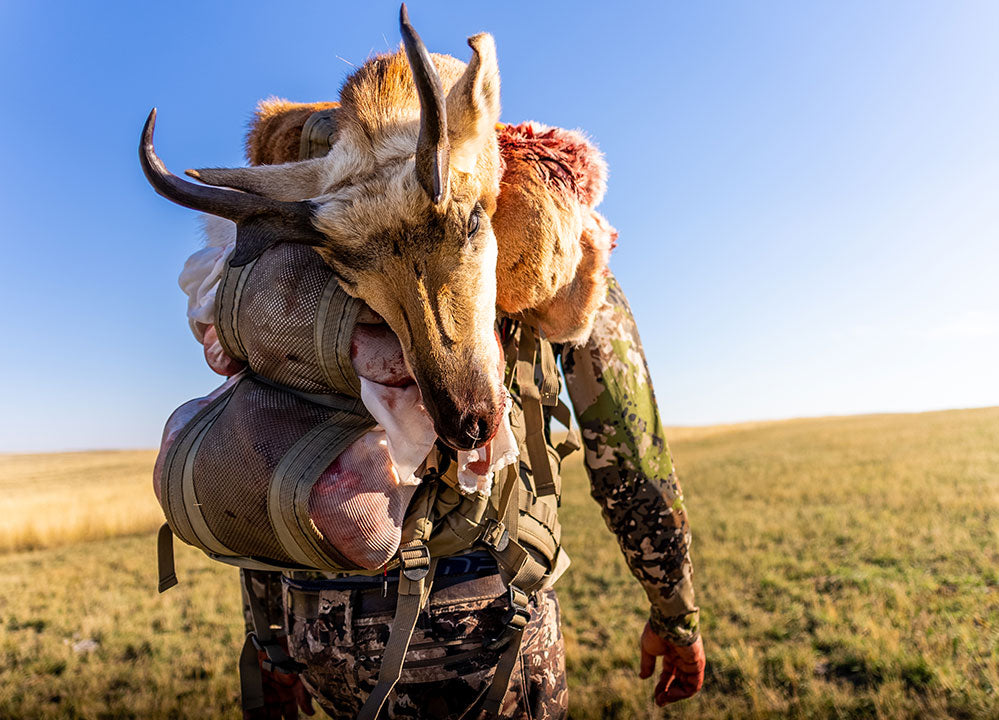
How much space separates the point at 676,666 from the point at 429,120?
9.24ft

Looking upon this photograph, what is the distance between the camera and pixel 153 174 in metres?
1.57

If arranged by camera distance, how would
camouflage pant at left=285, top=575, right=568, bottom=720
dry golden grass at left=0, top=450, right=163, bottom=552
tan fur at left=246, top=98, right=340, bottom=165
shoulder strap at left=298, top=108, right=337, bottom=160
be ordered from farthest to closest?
dry golden grass at left=0, top=450, right=163, bottom=552 → tan fur at left=246, top=98, right=340, bottom=165 → camouflage pant at left=285, top=575, right=568, bottom=720 → shoulder strap at left=298, top=108, right=337, bottom=160

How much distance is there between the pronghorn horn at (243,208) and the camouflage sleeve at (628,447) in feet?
4.06

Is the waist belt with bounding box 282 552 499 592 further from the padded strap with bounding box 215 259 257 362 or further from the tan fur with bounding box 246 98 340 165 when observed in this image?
the tan fur with bounding box 246 98 340 165

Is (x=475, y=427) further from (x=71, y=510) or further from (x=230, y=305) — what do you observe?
(x=71, y=510)

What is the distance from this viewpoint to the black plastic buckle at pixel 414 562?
1.91 meters

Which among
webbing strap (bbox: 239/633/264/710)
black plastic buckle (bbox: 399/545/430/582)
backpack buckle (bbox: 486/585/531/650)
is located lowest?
webbing strap (bbox: 239/633/264/710)

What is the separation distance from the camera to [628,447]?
8.15 ft

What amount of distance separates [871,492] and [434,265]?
19.4 meters

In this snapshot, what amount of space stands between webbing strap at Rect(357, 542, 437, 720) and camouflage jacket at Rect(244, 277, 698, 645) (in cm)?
92

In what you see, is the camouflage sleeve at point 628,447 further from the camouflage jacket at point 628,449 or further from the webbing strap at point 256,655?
the webbing strap at point 256,655

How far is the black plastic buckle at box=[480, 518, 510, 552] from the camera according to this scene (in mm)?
2076

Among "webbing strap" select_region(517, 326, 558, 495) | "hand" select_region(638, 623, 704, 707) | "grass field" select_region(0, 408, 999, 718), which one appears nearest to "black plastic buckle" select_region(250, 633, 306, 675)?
"webbing strap" select_region(517, 326, 558, 495)

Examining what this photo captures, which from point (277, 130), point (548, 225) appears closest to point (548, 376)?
point (548, 225)
